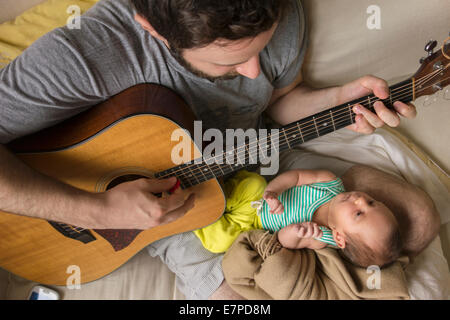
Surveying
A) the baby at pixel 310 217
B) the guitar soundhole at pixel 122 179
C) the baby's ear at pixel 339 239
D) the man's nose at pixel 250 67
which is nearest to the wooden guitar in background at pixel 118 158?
the guitar soundhole at pixel 122 179

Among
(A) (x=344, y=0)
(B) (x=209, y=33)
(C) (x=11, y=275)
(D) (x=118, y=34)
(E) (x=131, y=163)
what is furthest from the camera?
(C) (x=11, y=275)

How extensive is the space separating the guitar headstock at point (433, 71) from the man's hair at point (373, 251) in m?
0.45

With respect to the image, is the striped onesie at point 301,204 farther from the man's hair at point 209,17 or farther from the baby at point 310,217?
the man's hair at point 209,17

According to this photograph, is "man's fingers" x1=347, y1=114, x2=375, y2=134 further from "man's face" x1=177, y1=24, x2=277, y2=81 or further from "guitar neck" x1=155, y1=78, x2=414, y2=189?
"man's face" x1=177, y1=24, x2=277, y2=81

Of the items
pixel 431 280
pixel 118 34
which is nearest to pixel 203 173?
pixel 118 34

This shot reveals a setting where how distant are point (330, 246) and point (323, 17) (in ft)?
2.60

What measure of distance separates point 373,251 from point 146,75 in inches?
34.6

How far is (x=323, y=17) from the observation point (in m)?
1.03

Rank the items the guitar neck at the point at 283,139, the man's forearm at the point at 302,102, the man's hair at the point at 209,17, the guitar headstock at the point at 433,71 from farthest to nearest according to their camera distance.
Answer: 1. the man's forearm at the point at 302,102
2. the guitar neck at the point at 283,139
3. the guitar headstock at the point at 433,71
4. the man's hair at the point at 209,17

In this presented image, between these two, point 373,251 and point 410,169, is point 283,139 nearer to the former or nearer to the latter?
point 373,251

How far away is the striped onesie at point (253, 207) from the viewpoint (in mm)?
1085

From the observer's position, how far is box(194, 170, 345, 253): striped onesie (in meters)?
1.08

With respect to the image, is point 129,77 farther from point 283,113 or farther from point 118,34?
point 283,113

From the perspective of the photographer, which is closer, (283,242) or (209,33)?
(209,33)
